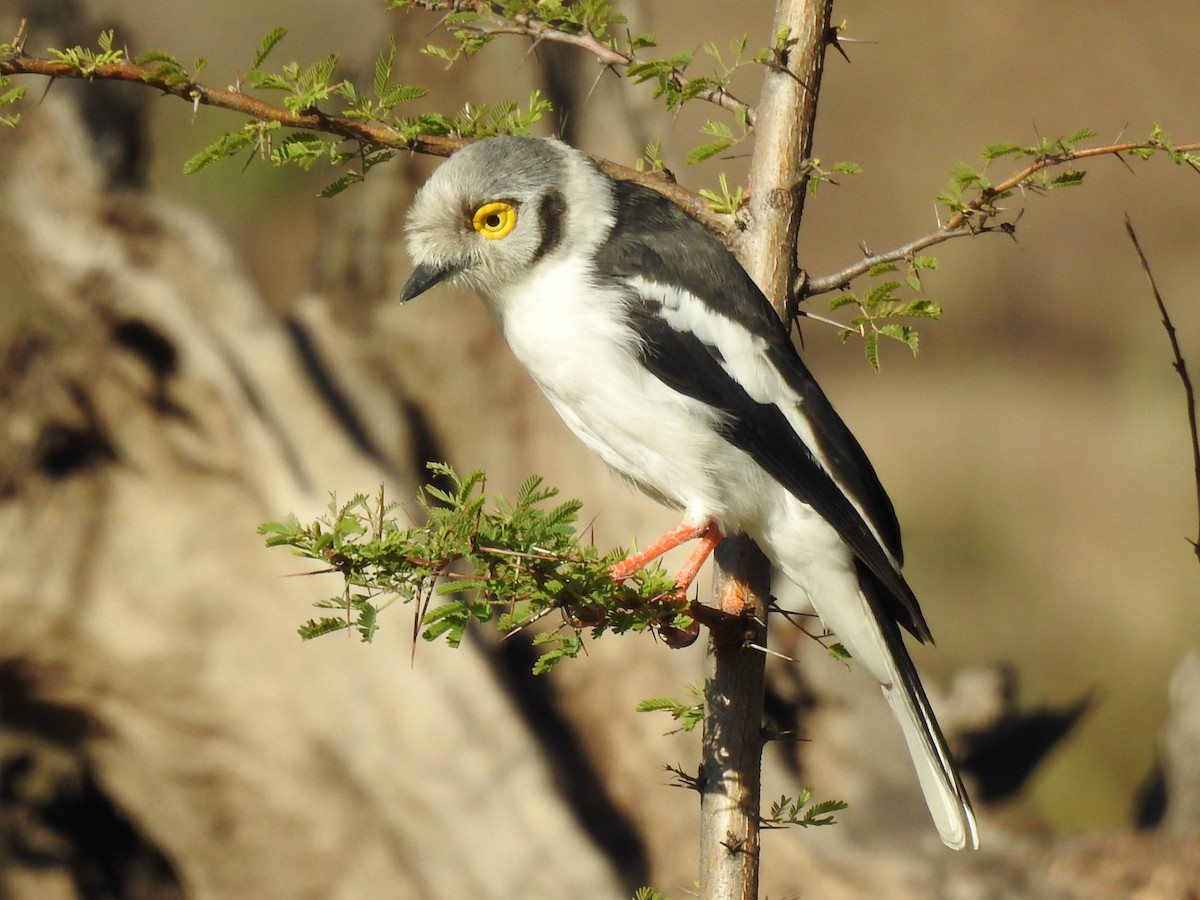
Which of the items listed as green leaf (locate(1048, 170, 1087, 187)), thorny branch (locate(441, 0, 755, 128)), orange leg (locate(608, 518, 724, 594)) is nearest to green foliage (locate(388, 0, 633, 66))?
thorny branch (locate(441, 0, 755, 128))

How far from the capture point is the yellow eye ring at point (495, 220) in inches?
117

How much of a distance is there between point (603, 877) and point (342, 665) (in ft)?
5.08

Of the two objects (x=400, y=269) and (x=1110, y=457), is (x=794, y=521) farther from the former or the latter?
(x=1110, y=457)

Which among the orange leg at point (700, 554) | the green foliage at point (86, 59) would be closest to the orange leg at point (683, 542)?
the orange leg at point (700, 554)

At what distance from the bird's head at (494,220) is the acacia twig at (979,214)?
0.73 meters

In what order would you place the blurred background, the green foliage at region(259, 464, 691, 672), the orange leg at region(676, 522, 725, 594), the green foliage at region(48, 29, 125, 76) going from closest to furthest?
the green foliage at region(259, 464, 691, 672)
the green foliage at region(48, 29, 125, 76)
the orange leg at region(676, 522, 725, 594)
the blurred background

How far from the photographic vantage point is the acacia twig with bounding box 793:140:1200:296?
2.36 meters

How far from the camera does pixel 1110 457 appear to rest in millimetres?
11023

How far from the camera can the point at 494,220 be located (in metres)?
3.00

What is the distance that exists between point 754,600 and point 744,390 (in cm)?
51

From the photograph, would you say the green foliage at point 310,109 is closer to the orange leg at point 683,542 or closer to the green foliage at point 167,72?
the green foliage at point 167,72

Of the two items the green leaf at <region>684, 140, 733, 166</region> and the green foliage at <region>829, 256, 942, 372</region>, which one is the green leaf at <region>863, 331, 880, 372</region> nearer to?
the green foliage at <region>829, 256, 942, 372</region>

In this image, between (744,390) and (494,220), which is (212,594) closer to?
(494,220)

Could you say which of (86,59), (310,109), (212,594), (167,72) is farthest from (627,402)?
(212,594)
